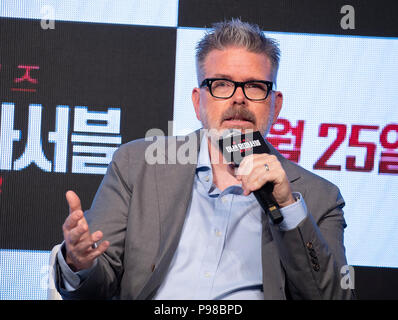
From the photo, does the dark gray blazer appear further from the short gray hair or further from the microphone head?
the short gray hair

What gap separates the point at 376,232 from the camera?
2760 millimetres

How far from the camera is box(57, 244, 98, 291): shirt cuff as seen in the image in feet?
4.68

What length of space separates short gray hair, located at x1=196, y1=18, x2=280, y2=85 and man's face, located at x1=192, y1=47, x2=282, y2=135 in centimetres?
2

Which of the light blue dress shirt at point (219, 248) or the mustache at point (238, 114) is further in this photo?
the mustache at point (238, 114)

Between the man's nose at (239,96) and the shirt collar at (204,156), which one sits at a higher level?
the man's nose at (239,96)

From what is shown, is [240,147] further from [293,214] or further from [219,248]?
[219,248]

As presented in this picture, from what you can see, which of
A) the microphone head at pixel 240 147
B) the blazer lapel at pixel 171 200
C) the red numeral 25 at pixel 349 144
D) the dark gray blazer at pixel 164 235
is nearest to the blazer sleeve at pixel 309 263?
the dark gray blazer at pixel 164 235

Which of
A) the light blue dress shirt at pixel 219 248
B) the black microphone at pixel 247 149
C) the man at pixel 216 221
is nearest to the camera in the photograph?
the black microphone at pixel 247 149

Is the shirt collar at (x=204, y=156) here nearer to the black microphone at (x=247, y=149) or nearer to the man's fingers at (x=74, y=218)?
the black microphone at (x=247, y=149)

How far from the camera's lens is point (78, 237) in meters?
1.29

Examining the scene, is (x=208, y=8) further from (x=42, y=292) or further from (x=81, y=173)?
(x=42, y=292)

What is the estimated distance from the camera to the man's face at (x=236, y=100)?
72.9 inches

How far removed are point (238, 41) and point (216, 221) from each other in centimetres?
79

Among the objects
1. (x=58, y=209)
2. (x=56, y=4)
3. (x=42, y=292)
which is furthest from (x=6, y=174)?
(x=56, y=4)
